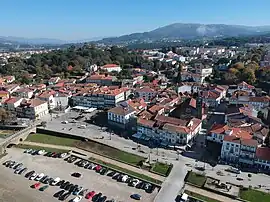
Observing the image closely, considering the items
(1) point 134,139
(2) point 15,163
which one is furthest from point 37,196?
(1) point 134,139

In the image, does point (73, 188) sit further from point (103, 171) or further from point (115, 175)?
point (115, 175)

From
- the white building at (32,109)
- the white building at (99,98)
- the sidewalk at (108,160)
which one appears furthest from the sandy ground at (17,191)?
the white building at (99,98)

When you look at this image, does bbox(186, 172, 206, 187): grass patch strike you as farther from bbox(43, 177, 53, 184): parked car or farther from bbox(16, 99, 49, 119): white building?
bbox(16, 99, 49, 119): white building

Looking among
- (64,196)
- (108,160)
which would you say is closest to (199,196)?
(108,160)

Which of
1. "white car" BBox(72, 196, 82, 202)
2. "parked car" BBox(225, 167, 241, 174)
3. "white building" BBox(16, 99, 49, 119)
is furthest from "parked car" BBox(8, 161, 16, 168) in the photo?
"parked car" BBox(225, 167, 241, 174)

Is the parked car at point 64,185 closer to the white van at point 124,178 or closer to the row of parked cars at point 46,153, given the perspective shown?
the white van at point 124,178
